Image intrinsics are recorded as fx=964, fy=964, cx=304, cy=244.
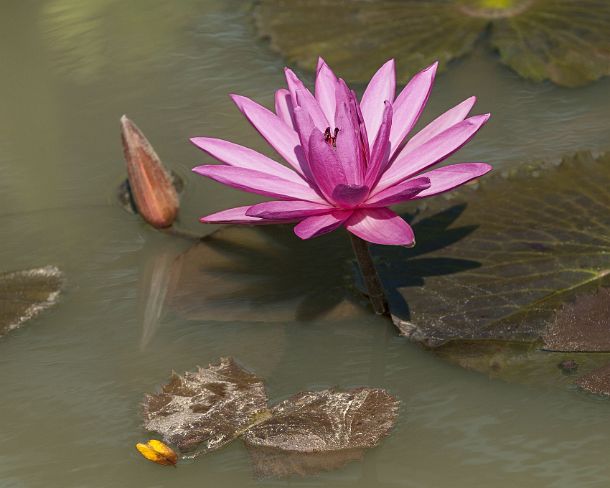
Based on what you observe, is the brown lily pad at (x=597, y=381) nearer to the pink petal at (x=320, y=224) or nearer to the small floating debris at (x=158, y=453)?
the pink petal at (x=320, y=224)

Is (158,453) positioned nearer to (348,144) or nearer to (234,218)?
(234,218)

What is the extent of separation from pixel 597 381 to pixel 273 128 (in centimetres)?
72

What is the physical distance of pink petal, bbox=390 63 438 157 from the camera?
5.66 ft

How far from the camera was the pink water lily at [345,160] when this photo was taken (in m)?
1.58

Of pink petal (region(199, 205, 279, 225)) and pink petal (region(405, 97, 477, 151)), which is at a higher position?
pink petal (region(405, 97, 477, 151))

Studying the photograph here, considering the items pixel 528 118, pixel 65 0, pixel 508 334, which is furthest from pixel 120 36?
pixel 508 334

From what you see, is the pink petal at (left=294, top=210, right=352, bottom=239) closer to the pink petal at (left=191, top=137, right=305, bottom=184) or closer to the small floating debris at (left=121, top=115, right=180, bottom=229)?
the pink petal at (left=191, top=137, right=305, bottom=184)

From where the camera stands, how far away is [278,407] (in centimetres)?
165

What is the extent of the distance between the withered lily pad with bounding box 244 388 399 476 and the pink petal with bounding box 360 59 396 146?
48 centimetres

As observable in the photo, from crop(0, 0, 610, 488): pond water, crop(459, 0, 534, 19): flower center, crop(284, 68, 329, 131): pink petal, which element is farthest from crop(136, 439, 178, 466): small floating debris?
crop(459, 0, 534, 19): flower center

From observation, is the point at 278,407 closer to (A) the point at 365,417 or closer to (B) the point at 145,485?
(A) the point at 365,417

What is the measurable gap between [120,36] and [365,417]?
6.20 feet

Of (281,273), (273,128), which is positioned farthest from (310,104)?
(281,273)

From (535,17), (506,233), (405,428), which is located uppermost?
(535,17)
